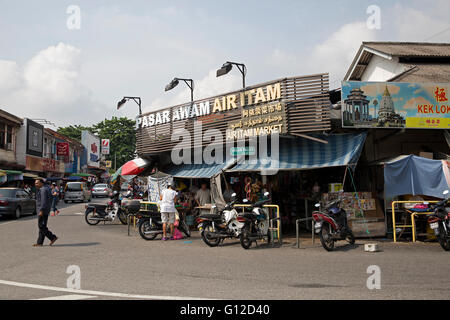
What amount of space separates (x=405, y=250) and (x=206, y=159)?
8795 millimetres

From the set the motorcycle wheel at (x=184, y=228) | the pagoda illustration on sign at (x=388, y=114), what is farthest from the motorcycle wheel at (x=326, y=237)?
the pagoda illustration on sign at (x=388, y=114)

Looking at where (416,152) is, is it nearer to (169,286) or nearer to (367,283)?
(367,283)

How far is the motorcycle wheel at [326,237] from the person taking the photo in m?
10.0

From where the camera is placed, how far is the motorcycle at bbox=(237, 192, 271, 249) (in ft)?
34.8

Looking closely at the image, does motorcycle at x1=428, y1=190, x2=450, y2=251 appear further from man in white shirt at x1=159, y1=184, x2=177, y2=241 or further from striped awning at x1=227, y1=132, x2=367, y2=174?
man in white shirt at x1=159, y1=184, x2=177, y2=241

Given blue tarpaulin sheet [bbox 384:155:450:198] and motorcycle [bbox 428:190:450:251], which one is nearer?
motorcycle [bbox 428:190:450:251]

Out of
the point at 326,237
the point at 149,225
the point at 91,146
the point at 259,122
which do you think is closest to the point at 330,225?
the point at 326,237

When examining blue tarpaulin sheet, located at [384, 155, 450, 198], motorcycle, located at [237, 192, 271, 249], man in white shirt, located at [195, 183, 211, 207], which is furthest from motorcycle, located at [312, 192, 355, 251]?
man in white shirt, located at [195, 183, 211, 207]

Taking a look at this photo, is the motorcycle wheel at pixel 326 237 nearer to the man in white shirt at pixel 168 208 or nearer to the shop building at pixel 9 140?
the man in white shirt at pixel 168 208

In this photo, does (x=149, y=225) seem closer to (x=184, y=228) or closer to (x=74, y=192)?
(x=184, y=228)

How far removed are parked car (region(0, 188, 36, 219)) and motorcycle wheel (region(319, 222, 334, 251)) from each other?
16006mm

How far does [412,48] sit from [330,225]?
51.7ft

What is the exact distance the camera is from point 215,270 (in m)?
7.66

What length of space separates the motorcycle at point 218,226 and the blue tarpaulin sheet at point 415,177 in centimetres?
512
